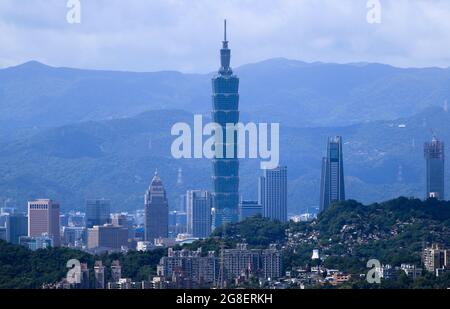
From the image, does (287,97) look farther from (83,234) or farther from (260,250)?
(83,234)

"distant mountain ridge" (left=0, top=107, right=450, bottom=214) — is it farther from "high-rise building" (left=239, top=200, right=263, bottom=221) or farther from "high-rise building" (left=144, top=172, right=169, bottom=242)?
"high-rise building" (left=239, top=200, right=263, bottom=221)

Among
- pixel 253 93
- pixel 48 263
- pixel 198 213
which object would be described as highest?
pixel 253 93

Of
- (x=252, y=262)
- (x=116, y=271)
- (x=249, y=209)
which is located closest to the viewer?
(x=116, y=271)

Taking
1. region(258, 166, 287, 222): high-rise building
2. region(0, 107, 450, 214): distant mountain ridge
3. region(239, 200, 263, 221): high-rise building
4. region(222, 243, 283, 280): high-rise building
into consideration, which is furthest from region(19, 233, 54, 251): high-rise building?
region(239, 200, 263, 221): high-rise building

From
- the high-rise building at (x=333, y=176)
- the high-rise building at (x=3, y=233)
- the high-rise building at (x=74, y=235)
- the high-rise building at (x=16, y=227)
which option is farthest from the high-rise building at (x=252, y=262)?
the high-rise building at (x=3, y=233)

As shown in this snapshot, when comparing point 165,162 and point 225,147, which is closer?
point 225,147

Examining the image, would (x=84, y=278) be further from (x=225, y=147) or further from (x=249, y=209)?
(x=249, y=209)

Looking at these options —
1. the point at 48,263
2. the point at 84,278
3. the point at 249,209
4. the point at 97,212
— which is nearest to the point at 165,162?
the point at 97,212
